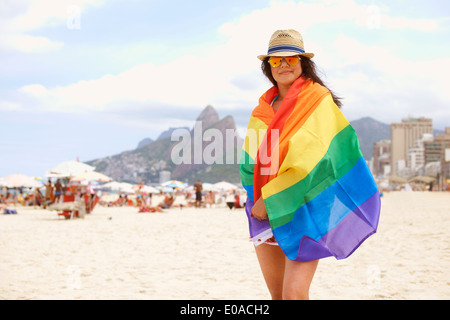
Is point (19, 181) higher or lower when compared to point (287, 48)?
lower

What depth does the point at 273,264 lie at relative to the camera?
7.39 feet

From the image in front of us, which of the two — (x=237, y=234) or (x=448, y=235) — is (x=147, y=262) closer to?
(x=237, y=234)

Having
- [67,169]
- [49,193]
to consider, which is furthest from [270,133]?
[49,193]

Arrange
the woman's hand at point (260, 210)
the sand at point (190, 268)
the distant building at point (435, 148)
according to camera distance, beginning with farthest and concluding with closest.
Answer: the distant building at point (435, 148) → the sand at point (190, 268) → the woman's hand at point (260, 210)

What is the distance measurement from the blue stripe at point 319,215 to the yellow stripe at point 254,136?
0.37m

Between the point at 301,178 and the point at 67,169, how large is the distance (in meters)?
17.3

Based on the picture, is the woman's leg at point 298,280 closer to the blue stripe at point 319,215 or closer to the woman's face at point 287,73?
the blue stripe at point 319,215

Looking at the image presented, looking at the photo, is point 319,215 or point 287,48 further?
point 287,48

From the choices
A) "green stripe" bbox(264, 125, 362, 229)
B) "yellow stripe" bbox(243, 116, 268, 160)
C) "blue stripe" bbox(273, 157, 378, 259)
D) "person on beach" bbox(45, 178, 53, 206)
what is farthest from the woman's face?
"person on beach" bbox(45, 178, 53, 206)

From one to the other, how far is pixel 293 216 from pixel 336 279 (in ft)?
13.0

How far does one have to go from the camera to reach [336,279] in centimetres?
563

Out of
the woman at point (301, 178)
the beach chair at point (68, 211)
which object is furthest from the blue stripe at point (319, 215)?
the beach chair at point (68, 211)

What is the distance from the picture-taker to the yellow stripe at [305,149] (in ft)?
6.48

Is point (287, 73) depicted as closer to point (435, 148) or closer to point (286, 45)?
point (286, 45)
